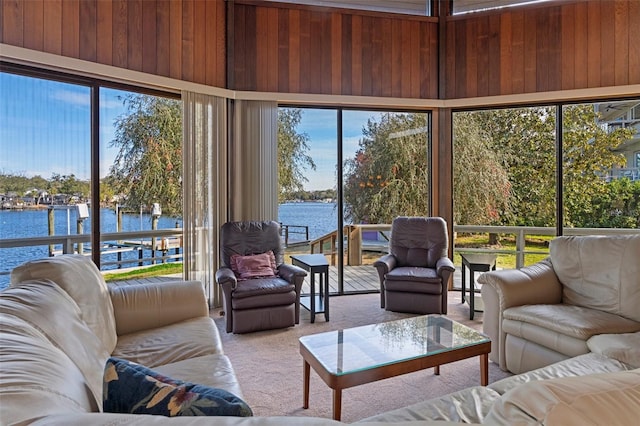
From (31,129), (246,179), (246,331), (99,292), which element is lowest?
(246,331)

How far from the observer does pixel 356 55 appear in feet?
16.3

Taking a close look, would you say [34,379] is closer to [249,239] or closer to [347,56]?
[249,239]

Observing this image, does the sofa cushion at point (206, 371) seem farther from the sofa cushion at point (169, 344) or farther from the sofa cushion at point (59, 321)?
the sofa cushion at point (59, 321)

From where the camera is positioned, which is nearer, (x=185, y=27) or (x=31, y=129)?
(x=31, y=129)

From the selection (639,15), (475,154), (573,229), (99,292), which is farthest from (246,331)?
(639,15)

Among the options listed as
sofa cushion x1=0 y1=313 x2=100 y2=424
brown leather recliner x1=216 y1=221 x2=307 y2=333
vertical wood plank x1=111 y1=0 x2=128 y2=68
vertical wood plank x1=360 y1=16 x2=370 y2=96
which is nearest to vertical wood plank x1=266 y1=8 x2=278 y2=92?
vertical wood plank x1=360 y1=16 x2=370 y2=96

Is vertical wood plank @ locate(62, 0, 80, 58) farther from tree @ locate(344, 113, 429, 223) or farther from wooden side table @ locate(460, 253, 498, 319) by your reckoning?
wooden side table @ locate(460, 253, 498, 319)

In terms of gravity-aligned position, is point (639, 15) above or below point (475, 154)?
above

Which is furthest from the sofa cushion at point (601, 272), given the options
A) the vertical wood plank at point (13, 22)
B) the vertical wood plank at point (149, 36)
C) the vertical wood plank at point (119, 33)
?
the vertical wood plank at point (13, 22)

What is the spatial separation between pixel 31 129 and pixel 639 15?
20.9ft

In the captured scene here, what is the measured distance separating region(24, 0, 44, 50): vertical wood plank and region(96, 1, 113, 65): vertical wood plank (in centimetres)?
45

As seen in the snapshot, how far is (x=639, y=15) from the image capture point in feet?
14.0

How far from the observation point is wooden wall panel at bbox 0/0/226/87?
10.2ft

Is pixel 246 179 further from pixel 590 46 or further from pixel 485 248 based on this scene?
pixel 590 46
